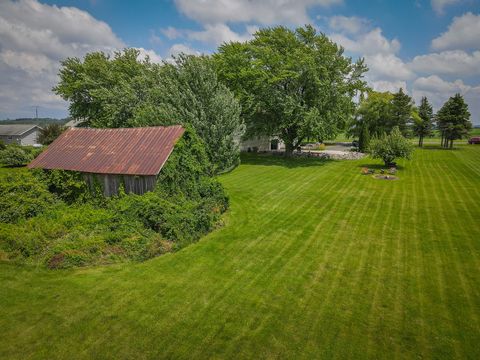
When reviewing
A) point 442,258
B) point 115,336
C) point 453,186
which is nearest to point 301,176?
point 453,186

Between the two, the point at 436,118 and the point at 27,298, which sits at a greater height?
the point at 436,118

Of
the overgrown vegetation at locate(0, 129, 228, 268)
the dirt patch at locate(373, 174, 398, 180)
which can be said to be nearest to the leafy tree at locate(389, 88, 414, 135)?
the dirt patch at locate(373, 174, 398, 180)

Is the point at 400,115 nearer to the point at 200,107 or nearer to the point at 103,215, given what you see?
the point at 200,107

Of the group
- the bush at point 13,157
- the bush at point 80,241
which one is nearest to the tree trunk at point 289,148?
the bush at point 80,241

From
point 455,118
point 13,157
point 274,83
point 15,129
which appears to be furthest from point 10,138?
point 455,118

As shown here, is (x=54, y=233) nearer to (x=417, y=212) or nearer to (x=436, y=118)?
(x=417, y=212)

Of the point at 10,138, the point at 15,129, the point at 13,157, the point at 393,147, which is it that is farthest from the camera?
the point at 15,129

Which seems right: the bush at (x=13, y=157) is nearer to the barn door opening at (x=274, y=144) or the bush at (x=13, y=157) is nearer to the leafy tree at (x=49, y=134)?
the leafy tree at (x=49, y=134)
